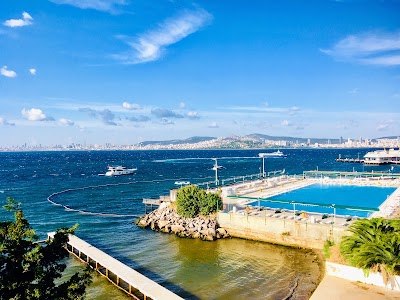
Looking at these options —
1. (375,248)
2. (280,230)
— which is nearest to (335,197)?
(280,230)

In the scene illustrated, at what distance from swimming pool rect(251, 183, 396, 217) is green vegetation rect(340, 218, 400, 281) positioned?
15281 mm

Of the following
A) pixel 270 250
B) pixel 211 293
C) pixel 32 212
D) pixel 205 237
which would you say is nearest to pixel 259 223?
pixel 270 250

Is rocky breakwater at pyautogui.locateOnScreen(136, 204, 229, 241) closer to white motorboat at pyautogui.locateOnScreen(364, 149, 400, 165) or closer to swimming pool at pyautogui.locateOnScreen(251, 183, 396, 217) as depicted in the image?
swimming pool at pyautogui.locateOnScreen(251, 183, 396, 217)

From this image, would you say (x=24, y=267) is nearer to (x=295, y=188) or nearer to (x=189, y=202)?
(x=189, y=202)

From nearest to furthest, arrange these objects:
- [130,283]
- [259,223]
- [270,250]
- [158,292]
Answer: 1. [158,292]
2. [130,283]
3. [270,250]
4. [259,223]

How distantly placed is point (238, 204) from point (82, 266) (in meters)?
19.1

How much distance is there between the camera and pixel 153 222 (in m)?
41.1

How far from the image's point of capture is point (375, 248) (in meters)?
18.7

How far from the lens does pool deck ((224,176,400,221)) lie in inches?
1319

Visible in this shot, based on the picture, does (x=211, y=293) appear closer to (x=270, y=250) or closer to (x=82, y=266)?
(x=270, y=250)

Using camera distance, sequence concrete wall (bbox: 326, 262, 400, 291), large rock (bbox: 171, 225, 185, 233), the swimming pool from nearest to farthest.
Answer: concrete wall (bbox: 326, 262, 400, 291) → large rock (bbox: 171, 225, 185, 233) → the swimming pool

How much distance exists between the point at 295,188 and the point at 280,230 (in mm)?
20303

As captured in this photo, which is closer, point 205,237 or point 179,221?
point 205,237

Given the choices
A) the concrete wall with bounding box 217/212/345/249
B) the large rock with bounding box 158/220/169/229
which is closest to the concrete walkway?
the concrete wall with bounding box 217/212/345/249
